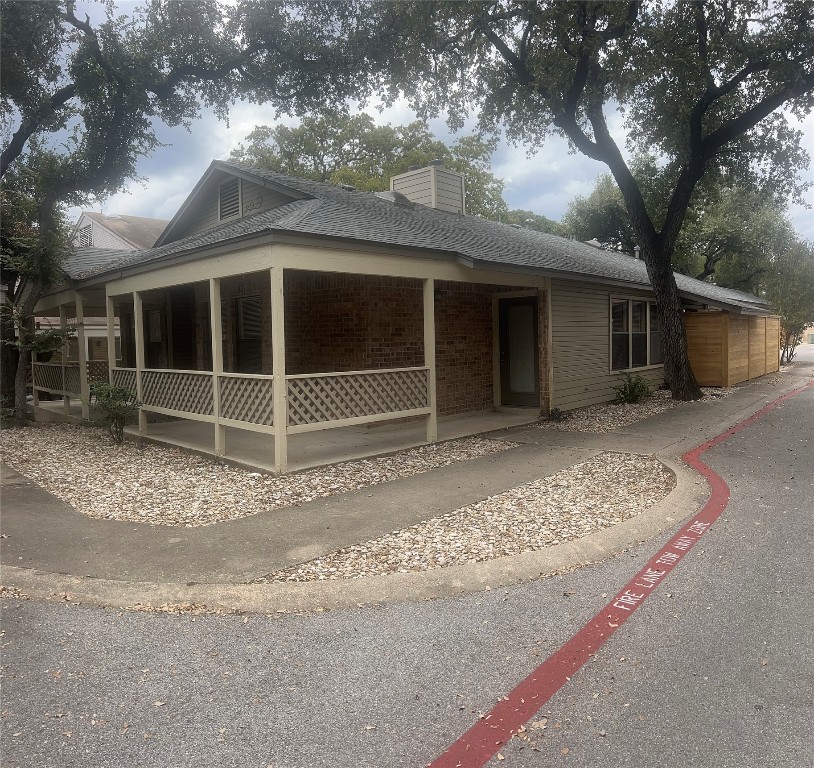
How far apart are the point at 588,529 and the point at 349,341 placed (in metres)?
6.51

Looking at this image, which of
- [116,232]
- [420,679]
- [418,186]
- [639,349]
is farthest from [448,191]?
[116,232]

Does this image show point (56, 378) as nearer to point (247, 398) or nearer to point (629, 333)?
point (247, 398)

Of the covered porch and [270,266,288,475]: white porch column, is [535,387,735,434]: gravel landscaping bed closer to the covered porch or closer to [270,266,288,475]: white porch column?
the covered porch

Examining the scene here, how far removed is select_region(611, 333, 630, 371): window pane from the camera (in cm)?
1442

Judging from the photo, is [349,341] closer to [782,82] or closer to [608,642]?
[608,642]

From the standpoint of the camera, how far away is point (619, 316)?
14680 mm

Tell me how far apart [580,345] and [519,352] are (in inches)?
50.3

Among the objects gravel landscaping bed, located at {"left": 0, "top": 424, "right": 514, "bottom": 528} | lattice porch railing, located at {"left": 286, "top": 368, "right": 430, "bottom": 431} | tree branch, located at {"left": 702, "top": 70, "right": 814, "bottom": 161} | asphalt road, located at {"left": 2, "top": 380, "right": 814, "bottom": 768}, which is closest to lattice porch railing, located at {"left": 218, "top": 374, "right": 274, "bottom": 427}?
lattice porch railing, located at {"left": 286, "top": 368, "right": 430, "bottom": 431}

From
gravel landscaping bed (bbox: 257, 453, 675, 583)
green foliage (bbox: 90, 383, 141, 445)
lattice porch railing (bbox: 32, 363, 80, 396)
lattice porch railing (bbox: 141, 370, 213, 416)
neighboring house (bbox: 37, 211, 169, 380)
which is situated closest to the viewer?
gravel landscaping bed (bbox: 257, 453, 675, 583)

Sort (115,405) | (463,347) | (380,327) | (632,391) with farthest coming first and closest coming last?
(632,391), (463,347), (380,327), (115,405)

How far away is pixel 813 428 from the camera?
10.6 m

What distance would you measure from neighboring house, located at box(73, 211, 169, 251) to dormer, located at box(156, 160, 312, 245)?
1618cm

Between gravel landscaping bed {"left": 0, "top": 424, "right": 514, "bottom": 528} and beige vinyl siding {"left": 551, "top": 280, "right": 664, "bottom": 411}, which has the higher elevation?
beige vinyl siding {"left": 551, "top": 280, "right": 664, "bottom": 411}

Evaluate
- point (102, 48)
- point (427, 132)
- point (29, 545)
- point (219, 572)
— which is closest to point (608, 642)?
point (219, 572)
